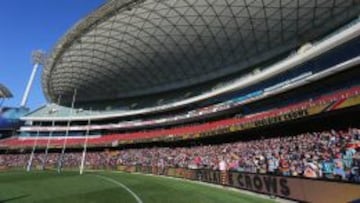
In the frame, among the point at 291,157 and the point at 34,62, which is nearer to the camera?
the point at 291,157

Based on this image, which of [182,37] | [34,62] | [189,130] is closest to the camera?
[182,37]

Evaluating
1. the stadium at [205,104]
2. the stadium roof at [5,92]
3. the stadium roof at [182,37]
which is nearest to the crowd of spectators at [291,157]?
the stadium at [205,104]

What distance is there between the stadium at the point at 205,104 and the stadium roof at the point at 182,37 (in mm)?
179

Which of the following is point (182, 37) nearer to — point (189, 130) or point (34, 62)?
point (189, 130)

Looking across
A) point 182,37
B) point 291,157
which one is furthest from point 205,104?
point 291,157

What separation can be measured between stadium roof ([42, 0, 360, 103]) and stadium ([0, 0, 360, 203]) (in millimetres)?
179

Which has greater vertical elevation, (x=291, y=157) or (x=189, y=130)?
(x=189, y=130)

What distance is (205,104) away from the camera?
173ft

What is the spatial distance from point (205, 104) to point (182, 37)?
13.0 metres

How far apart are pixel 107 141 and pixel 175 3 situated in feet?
113

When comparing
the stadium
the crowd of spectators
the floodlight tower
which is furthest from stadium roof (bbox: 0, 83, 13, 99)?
the crowd of spectators

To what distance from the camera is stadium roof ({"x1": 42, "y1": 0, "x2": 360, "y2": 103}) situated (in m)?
36.0

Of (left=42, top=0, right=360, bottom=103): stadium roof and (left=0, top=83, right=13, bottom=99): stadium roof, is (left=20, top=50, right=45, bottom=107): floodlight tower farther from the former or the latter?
(left=42, top=0, right=360, bottom=103): stadium roof

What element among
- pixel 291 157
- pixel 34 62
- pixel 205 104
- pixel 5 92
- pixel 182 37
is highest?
pixel 34 62
